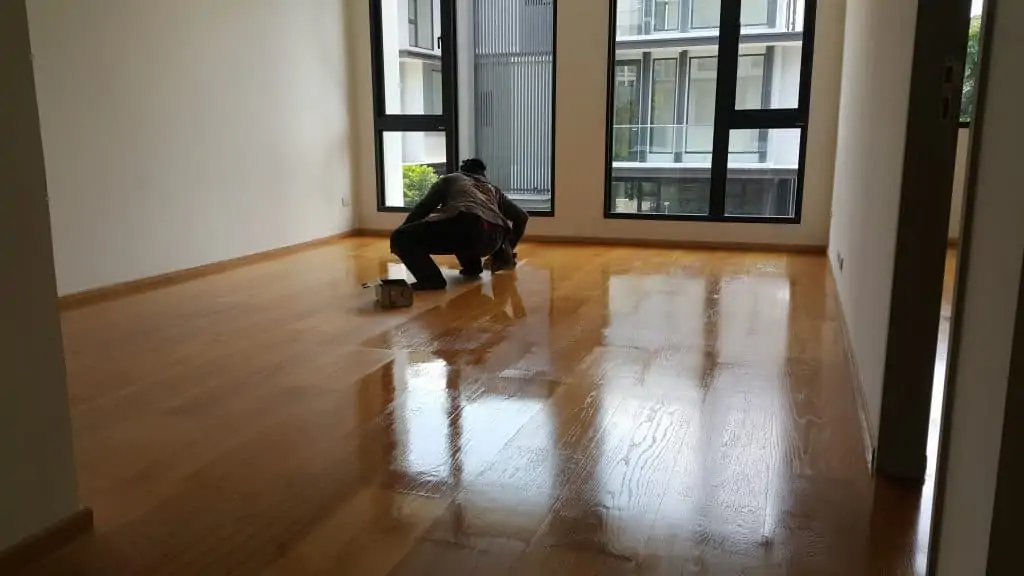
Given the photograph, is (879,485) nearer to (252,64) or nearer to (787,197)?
(787,197)

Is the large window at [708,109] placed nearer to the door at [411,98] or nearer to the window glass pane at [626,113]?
the window glass pane at [626,113]

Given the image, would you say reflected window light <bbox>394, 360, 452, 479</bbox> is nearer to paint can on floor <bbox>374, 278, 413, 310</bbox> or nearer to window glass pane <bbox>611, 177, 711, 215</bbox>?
paint can on floor <bbox>374, 278, 413, 310</bbox>

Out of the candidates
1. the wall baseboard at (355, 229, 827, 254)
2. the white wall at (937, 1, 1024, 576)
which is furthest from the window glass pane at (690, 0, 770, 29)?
the white wall at (937, 1, 1024, 576)

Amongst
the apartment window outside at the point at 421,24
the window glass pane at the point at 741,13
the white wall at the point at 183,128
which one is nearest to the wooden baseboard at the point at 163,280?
the white wall at the point at 183,128

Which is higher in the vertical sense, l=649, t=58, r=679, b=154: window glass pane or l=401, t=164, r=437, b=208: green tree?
l=649, t=58, r=679, b=154: window glass pane

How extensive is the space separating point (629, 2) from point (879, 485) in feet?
18.5

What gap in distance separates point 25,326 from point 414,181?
6145 mm

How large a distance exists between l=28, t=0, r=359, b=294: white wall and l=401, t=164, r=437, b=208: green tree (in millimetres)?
716

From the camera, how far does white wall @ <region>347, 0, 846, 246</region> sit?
6184 millimetres

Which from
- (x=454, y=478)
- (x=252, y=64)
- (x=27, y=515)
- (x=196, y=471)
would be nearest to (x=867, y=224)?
(x=454, y=478)

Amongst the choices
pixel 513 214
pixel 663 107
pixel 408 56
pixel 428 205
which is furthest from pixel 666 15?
pixel 428 205

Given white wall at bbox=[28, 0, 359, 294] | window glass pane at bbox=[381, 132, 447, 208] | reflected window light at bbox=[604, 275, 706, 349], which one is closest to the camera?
reflected window light at bbox=[604, 275, 706, 349]

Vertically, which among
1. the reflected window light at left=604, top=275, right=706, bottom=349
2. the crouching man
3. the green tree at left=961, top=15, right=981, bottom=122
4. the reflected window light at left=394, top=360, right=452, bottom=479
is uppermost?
the green tree at left=961, top=15, right=981, bottom=122

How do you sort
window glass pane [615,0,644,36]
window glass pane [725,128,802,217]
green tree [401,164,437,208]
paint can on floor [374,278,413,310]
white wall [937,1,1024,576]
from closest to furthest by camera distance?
white wall [937,1,1024,576] < paint can on floor [374,278,413,310] < window glass pane [725,128,802,217] < window glass pane [615,0,644,36] < green tree [401,164,437,208]
